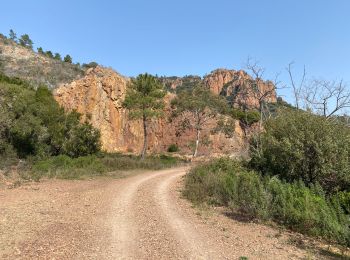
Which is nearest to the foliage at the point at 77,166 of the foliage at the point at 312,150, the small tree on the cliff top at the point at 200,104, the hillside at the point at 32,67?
the foliage at the point at 312,150

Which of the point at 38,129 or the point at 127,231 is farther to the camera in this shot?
the point at 38,129

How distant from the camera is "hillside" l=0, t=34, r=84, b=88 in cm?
5019

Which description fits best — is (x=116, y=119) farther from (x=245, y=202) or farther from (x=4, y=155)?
(x=245, y=202)

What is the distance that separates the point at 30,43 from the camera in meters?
73.8

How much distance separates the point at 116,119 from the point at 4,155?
2382 centimetres

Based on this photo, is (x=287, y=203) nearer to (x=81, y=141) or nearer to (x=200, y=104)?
(x=81, y=141)

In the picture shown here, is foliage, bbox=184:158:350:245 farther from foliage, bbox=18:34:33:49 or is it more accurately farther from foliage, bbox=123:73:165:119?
foliage, bbox=18:34:33:49

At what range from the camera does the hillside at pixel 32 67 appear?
50.2 meters

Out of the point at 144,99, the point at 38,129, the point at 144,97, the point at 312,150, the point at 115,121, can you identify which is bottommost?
the point at 312,150

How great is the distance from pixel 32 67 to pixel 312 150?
168 ft

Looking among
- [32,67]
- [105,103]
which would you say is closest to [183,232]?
[105,103]

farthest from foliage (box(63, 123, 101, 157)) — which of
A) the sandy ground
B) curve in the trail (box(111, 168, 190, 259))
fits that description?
curve in the trail (box(111, 168, 190, 259))

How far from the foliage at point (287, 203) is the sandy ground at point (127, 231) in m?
0.71

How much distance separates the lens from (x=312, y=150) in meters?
12.8
